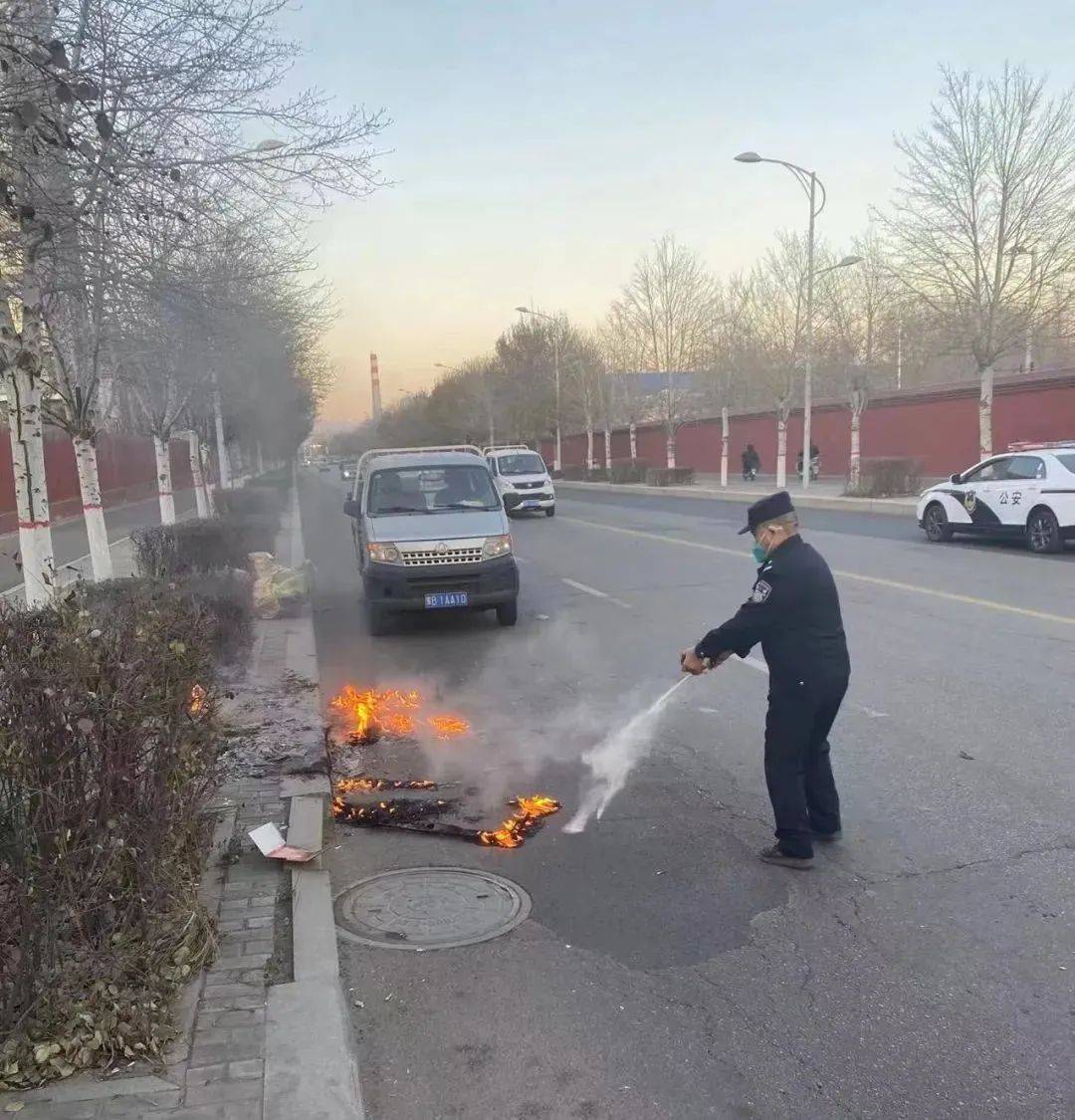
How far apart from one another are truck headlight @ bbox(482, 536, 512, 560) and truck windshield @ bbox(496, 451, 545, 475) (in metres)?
17.5

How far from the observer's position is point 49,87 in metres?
5.25

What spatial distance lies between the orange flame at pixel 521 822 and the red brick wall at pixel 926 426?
27961 mm

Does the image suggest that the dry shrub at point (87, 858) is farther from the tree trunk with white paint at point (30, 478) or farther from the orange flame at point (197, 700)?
the tree trunk with white paint at point (30, 478)

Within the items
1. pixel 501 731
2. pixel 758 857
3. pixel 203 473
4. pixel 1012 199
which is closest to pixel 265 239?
pixel 501 731

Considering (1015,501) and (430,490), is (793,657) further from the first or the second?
(1015,501)

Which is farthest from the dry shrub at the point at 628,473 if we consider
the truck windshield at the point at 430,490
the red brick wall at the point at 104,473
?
the truck windshield at the point at 430,490

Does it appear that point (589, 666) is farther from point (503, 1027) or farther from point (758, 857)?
point (503, 1027)

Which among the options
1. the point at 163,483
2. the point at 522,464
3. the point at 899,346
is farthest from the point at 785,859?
the point at 899,346

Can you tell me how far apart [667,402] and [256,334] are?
29839mm

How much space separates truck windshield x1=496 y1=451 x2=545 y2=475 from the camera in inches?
1106

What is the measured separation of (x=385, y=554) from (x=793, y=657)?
6359mm

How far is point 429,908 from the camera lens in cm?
417

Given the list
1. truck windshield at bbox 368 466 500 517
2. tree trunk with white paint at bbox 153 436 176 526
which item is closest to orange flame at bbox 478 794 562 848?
truck windshield at bbox 368 466 500 517

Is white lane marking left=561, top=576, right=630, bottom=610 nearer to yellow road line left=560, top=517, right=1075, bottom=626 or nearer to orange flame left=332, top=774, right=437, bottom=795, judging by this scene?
yellow road line left=560, top=517, right=1075, bottom=626
